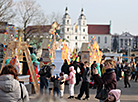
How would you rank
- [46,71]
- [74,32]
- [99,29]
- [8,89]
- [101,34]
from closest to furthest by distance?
[8,89] → [46,71] → [74,32] → [101,34] → [99,29]

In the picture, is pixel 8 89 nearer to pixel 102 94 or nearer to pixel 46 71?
pixel 102 94

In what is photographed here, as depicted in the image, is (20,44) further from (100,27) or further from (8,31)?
(100,27)

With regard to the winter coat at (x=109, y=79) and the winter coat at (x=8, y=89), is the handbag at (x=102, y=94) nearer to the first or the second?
the winter coat at (x=109, y=79)

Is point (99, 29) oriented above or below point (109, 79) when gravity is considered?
above

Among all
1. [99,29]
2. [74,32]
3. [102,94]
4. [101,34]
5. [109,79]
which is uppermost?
[99,29]

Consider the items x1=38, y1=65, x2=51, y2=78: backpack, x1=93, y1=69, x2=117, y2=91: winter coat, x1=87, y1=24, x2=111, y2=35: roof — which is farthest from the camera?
x1=87, y1=24, x2=111, y2=35: roof

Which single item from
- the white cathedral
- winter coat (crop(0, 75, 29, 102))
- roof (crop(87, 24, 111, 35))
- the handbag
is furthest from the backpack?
roof (crop(87, 24, 111, 35))

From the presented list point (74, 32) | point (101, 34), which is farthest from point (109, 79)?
point (101, 34)

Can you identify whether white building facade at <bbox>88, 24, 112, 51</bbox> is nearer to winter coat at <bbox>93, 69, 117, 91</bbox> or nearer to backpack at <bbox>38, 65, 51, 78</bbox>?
backpack at <bbox>38, 65, 51, 78</bbox>

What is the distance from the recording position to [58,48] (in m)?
25.2

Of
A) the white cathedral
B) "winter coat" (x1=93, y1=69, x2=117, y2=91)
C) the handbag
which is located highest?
the white cathedral

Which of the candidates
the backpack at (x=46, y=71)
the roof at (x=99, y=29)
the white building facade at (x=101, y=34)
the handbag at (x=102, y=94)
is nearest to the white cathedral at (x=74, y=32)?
the white building facade at (x=101, y=34)

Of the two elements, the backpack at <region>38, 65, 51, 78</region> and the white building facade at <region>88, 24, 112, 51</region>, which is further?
the white building facade at <region>88, 24, 112, 51</region>

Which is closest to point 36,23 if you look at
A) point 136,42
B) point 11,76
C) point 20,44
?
point 20,44
